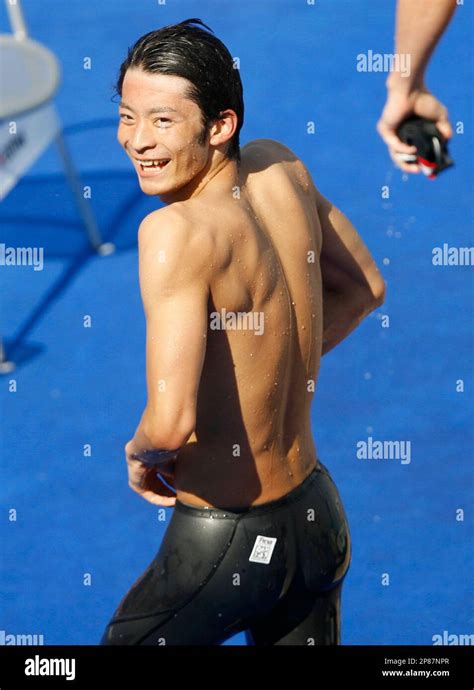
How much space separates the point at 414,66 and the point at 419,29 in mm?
68

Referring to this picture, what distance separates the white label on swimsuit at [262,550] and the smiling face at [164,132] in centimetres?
75

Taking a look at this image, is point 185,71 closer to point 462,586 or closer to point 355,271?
point 355,271

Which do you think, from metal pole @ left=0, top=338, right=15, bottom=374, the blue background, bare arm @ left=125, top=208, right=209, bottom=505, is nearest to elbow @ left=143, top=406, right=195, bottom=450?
bare arm @ left=125, top=208, right=209, bottom=505

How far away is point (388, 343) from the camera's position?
16.7 feet

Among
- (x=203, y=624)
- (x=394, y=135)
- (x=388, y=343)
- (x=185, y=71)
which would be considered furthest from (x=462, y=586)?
(x=185, y=71)

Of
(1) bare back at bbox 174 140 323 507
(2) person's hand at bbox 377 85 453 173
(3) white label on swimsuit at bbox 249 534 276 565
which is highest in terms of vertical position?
(2) person's hand at bbox 377 85 453 173

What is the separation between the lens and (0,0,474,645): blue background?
13.8 ft

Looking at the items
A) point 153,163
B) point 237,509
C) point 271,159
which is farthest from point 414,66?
point 237,509

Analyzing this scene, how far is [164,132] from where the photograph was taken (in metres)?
2.63

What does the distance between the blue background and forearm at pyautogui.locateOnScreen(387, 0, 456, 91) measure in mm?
1949

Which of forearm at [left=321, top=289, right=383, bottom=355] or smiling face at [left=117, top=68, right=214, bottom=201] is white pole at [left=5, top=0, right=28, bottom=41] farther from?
smiling face at [left=117, top=68, right=214, bottom=201]

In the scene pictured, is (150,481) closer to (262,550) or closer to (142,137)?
(262,550)

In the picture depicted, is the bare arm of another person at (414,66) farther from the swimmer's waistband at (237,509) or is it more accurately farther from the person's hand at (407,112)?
the swimmer's waistband at (237,509)

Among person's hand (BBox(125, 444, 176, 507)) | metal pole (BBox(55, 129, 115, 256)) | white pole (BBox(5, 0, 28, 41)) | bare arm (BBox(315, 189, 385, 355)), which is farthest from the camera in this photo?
white pole (BBox(5, 0, 28, 41))
